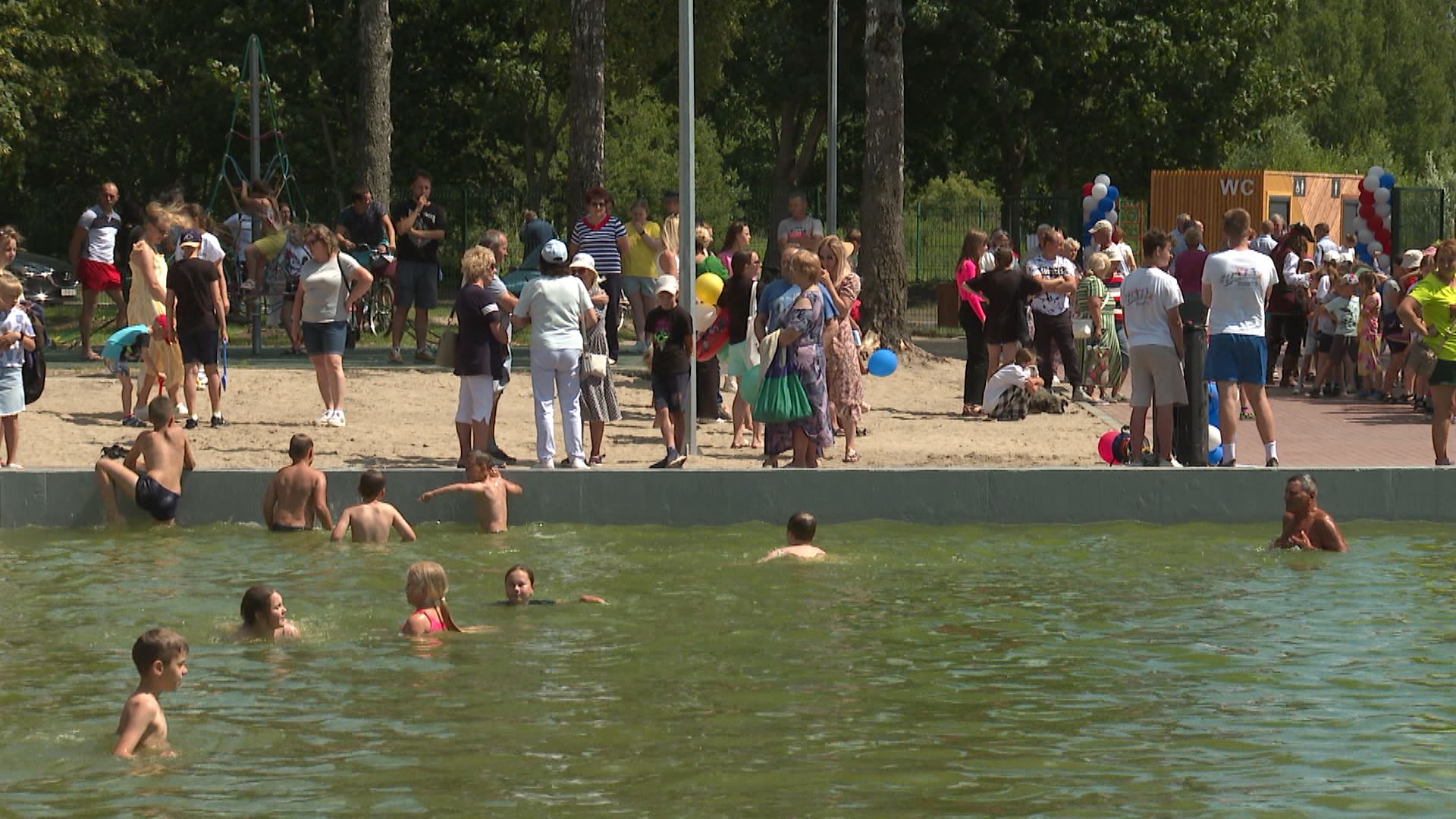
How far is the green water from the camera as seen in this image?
855 centimetres

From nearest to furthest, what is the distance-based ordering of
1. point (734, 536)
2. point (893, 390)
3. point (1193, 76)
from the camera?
1. point (734, 536)
2. point (893, 390)
3. point (1193, 76)

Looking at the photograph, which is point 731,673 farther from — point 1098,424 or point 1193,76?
point 1193,76

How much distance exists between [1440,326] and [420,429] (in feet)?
28.8

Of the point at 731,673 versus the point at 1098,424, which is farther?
the point at 1098,424

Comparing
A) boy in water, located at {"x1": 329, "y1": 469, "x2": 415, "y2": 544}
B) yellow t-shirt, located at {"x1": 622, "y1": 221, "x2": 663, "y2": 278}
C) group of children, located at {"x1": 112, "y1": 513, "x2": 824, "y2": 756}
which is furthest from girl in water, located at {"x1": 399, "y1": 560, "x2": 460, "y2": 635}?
yellow t-shirt, located at {"x1": 622, "y1": 221, "x2": 663, "y2": 278}

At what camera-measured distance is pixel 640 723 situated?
959 cm

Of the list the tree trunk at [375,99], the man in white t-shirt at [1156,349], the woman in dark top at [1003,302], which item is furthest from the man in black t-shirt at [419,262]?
the man in white t-shirt at [1156,349]

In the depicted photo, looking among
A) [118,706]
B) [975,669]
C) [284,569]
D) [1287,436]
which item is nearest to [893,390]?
[1287,436]

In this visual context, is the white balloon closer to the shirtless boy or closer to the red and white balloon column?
the shirtless boy

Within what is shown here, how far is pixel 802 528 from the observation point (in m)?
13.3

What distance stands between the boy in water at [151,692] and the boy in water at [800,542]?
4794 mm

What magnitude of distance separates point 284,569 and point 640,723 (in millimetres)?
4557

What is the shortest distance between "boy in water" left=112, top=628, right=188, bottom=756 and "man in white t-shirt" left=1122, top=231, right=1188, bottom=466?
28.5 ft

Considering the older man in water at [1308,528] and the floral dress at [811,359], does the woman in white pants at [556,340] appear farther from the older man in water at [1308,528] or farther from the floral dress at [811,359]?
the older man in water at [1308,528]
